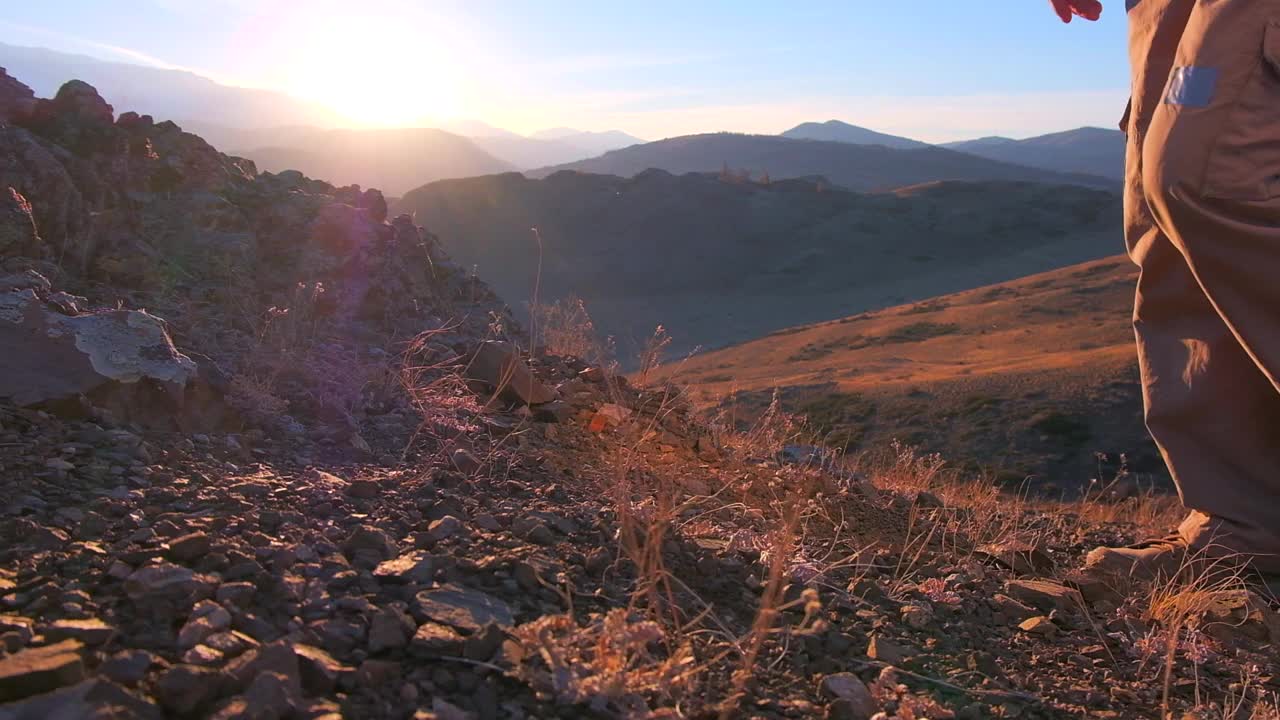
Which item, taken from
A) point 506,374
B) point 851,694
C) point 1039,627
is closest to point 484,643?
point 851,694

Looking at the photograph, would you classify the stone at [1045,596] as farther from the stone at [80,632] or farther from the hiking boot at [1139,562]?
the stone at [80,632]

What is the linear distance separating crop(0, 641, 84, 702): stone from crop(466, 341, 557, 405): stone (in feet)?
6.60

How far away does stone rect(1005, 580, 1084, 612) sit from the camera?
231 cm

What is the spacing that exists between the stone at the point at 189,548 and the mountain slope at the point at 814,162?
3263 inches

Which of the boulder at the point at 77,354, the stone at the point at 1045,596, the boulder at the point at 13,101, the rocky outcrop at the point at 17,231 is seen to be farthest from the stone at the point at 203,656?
the boulder at the point at 13,101

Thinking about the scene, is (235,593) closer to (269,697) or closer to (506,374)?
(269,697)

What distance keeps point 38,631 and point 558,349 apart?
3.75 m

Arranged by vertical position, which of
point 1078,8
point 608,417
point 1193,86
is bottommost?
point 608,417

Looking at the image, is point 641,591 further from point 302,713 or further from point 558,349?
point 558,349

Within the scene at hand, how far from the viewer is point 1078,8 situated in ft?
9.78

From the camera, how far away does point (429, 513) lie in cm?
211

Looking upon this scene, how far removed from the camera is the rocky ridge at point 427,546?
1425 mm

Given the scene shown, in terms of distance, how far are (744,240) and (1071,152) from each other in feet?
381

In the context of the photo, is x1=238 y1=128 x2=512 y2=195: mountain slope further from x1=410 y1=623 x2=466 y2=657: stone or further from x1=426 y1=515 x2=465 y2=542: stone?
x1=410 y1=623 x2=466 y2=657: stone
